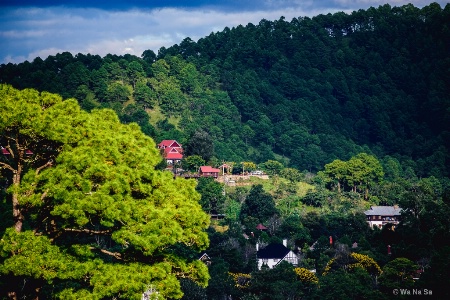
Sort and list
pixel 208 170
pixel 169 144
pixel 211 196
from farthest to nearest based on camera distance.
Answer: pixel 169 144, pixel 208 170, pixel 211 196

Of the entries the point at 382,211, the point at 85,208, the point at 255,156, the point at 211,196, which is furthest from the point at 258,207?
the point at 85,208

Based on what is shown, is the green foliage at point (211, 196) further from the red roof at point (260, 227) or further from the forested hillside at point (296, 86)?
the forested hillside at point (296, 86)

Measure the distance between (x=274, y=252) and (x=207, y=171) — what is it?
19.8m

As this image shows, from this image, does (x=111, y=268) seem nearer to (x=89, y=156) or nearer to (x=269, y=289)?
(x=89, y=156)

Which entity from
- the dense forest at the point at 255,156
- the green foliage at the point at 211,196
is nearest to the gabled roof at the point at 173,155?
the dense forest at the point at 255,156

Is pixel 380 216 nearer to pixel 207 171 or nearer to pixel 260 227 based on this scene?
pixel 260 227

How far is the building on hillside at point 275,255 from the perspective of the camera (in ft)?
175

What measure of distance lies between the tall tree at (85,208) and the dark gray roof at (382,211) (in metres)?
56.4

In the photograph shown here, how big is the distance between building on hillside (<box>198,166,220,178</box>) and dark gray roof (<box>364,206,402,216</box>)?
16255mm

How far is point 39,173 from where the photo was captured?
1717cm

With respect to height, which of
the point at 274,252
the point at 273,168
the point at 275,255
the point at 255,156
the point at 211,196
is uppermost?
the point at 255,156

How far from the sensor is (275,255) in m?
53.9

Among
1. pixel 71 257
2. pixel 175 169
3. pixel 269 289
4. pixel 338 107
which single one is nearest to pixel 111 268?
pixel 71 257

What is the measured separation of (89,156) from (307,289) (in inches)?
1176
